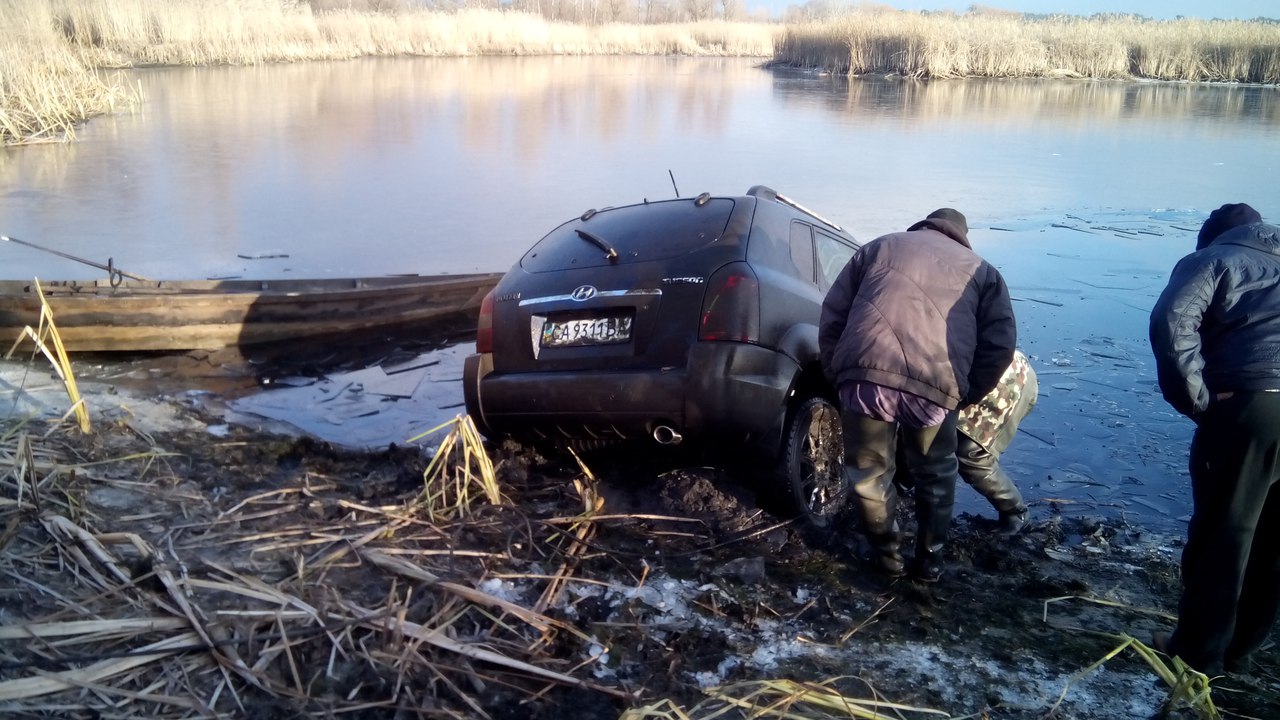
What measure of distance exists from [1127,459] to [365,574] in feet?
15.5

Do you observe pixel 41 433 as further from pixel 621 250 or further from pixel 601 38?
pixel 601 38

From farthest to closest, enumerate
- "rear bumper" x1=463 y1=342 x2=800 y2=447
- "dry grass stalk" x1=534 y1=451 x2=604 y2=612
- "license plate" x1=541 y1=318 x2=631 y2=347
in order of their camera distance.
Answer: "license plate" x1=541 y1=318 x2=631 y2=347, "rear bumper" x1=463 y1=342 x2=800 y2=447, "dry grass stalk" x1=534 y1=451 x2=604 y2=612

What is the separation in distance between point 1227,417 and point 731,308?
2135 millimetres

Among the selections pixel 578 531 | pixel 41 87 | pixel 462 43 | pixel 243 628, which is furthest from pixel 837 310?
pixel 462 43

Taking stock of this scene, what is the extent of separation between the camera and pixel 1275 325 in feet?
11.8

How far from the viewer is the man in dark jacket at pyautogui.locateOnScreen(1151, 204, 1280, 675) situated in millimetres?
3564

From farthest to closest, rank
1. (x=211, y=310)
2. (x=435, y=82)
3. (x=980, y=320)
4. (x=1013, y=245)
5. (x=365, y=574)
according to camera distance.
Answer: (x=435, y=82)
(x=1013, y=245)
(x=211, y=310)
(x=980, y=320)
(x=365, y=574)

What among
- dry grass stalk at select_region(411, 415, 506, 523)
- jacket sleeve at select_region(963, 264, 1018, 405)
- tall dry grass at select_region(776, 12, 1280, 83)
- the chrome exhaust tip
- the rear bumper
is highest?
tall dry grass at select_region(776, 12, 1280, 83)

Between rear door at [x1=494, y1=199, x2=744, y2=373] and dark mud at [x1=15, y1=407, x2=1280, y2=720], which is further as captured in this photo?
rear door at [x1=494, y1=199, x2=744, y2=373]

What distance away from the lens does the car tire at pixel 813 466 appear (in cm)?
478

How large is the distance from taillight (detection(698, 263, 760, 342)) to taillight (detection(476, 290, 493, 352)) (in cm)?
126

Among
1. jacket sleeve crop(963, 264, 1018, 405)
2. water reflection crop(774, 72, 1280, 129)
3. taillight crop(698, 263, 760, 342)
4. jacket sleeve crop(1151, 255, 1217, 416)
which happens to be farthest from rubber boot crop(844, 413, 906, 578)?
water reflection crop(774, 72, 1280, 129)

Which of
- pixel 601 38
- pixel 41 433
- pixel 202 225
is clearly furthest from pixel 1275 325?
pixel 601 38

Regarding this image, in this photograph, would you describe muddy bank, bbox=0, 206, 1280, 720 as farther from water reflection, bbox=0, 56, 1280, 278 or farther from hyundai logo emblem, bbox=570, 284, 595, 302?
water reflection, bbox=0, 56, 1280, 278
